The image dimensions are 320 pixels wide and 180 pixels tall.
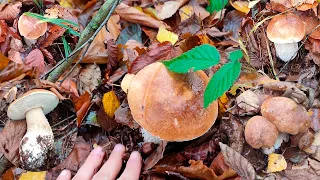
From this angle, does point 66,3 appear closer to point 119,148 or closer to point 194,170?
point 119,148

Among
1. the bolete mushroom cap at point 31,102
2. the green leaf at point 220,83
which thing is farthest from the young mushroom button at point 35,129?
the green leaf at point 220,83

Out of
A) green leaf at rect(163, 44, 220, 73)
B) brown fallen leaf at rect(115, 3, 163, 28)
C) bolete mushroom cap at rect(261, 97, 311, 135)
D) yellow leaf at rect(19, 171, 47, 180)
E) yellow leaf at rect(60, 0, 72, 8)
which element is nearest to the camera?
green leaf at rect(163, 44, 220, 73)

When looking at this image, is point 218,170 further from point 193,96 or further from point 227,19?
point 227,19

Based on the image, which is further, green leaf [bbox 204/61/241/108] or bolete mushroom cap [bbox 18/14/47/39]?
bolete mushroom cap [bbox 18/14/47/39]

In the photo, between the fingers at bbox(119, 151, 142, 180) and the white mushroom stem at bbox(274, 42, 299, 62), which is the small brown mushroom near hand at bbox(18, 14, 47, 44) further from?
the white mushroom stem at bbox(274, 42, 299, 62)

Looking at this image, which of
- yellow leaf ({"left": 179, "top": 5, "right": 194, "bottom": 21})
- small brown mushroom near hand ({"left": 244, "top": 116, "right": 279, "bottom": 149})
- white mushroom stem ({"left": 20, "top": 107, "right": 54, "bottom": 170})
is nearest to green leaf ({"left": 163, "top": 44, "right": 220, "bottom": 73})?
small brown mushroom near hand ({"left": 244, "top": 116, "right": 279, "bottom": 149})

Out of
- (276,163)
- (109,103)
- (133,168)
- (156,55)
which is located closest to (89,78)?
(109,103)
